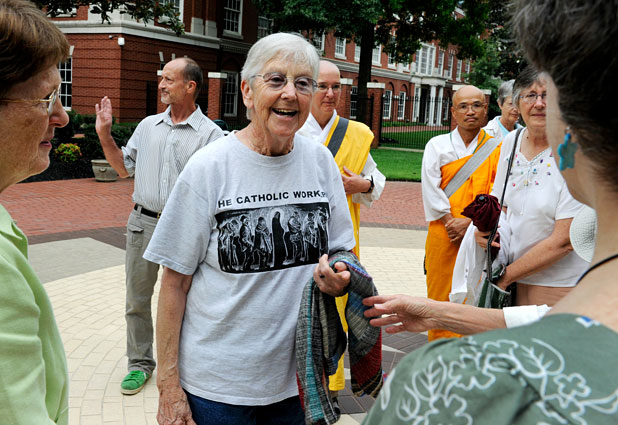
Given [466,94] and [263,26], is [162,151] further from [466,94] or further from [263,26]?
[263,26]

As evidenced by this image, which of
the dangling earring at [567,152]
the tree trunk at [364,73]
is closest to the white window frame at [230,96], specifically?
the tree trunk at [364,73]

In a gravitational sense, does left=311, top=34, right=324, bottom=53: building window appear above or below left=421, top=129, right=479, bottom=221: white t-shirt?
above

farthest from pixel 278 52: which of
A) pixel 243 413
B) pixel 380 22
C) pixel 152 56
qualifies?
pixel 380 22

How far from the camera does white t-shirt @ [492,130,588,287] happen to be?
3.19 metres

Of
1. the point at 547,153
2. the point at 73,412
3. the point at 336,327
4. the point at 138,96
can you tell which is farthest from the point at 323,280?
the point at 138,96

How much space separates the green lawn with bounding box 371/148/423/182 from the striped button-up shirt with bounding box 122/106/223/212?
14.2 meters

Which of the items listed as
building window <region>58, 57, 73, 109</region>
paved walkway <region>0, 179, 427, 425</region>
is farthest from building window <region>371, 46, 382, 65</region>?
paved walkway <region>0, 179, 427, 425</region>

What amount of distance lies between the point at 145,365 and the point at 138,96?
23.1m

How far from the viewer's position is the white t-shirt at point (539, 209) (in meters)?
3.19

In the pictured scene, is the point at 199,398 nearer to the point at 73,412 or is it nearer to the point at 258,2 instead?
the point at 73,412

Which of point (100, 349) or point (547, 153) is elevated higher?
point (547, 153)

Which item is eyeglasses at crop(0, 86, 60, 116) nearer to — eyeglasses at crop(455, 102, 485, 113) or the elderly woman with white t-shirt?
the elderly woman with white t-shirt

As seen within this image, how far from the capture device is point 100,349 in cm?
488

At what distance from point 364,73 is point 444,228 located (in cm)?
2479
